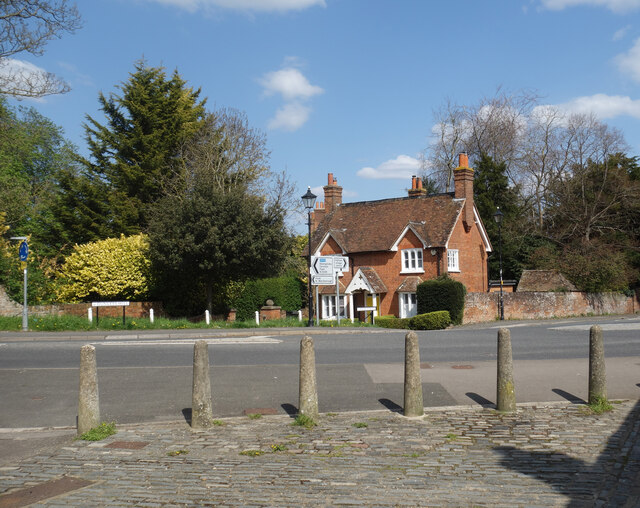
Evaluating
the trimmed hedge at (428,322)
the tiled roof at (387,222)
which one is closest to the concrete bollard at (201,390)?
the trimmed hedge at (428,322)

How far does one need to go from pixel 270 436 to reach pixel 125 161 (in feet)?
130

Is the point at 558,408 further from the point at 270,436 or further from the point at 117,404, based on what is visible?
the point at 117,404

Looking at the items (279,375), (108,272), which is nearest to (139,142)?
(108,272)

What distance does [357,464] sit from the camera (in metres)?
6.06

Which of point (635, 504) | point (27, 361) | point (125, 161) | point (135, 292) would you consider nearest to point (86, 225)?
point (125, 161)

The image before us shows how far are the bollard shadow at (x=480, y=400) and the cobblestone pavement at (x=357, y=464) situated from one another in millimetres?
626

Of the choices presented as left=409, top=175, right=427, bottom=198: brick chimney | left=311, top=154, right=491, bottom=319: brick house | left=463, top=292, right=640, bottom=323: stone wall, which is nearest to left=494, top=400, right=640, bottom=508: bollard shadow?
left=463, top=292, right=640, bottom=323: stone wall

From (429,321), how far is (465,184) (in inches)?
560

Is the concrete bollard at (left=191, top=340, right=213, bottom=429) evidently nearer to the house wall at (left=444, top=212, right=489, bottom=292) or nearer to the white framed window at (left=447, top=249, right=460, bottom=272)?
the house wall at (left=444, top=212, right=489, bottom=292)

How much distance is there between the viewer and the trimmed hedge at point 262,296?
39188 mm

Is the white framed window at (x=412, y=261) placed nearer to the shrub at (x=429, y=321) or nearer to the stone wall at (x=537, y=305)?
the stone wall at (x=537, y=305)

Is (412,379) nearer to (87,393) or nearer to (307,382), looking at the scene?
(307,382)

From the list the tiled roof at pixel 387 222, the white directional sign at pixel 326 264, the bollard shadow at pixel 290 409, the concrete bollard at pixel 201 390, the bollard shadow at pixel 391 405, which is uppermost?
the tiled roof at pixel 387 222

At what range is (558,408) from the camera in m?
8.56
